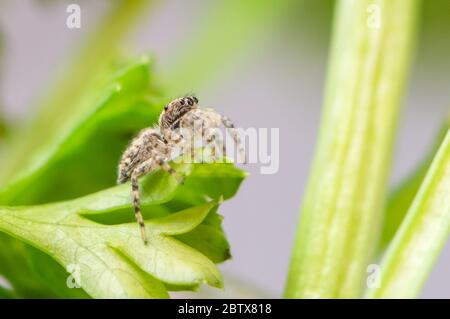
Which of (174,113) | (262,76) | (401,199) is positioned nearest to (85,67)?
(262,76)

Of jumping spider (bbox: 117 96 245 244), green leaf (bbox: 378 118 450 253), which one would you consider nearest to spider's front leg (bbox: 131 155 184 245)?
jumping spider (bbox: 117 96 245 244)

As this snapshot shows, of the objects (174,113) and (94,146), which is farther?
(94,146)

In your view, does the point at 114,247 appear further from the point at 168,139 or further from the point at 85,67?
the point at 85,67

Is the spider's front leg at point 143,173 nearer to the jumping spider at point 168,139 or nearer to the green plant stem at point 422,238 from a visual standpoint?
the jumping spider at point 168,139

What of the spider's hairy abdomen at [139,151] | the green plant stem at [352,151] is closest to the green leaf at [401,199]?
the green plant stem at [352,151]
